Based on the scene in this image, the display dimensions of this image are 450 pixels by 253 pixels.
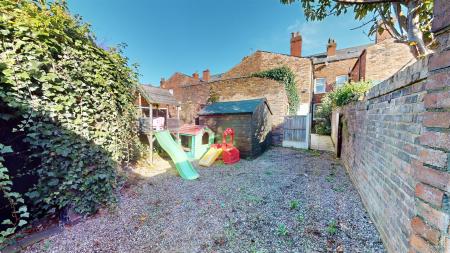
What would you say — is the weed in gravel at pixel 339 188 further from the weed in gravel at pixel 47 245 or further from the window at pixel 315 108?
the window at pixel 315 108

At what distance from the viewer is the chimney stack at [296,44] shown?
1423 centimetres

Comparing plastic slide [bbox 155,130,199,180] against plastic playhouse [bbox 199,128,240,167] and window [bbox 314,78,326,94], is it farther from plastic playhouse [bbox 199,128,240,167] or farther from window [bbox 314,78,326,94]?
window [bbox 314,78,326,94]

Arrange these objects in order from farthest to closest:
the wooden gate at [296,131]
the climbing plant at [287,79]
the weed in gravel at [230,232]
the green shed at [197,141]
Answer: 1. the climbing plant at [287,79]
2. the wooden gate at [296,131]
3. the green shed at [197,141]
4. the weed in gravel at [230,232]

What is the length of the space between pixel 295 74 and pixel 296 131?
4.64m

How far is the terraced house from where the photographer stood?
1153 centimetres

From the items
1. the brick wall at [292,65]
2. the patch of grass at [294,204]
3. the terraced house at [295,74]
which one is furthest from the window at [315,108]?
the patch of grass at [294,204]

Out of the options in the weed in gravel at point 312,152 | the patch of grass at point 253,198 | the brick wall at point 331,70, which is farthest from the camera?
the brick wall at point 331,70

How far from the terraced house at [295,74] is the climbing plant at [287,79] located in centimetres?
37


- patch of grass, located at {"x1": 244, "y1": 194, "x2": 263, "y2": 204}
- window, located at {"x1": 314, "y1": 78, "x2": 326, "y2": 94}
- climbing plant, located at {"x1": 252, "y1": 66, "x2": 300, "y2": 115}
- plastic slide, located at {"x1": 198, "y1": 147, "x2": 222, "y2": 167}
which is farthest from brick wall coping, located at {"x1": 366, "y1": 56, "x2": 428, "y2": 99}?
window, located at {"x1": 314, "y1": 78, "x2": 326, "y2": 94}

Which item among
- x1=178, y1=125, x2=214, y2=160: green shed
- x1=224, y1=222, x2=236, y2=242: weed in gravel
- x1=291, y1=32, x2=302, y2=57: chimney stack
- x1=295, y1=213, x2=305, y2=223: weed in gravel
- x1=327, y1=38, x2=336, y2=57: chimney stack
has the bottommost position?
x1=224, y1=222, x2=236, y2=242: weed in gravel

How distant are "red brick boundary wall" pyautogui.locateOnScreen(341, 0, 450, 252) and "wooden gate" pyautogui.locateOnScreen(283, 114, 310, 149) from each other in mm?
5099

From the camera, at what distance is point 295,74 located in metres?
12.1

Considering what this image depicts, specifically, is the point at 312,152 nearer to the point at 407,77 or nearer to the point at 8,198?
the point at 407,77

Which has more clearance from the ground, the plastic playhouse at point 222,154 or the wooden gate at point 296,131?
the wooden gate at point 296,131
